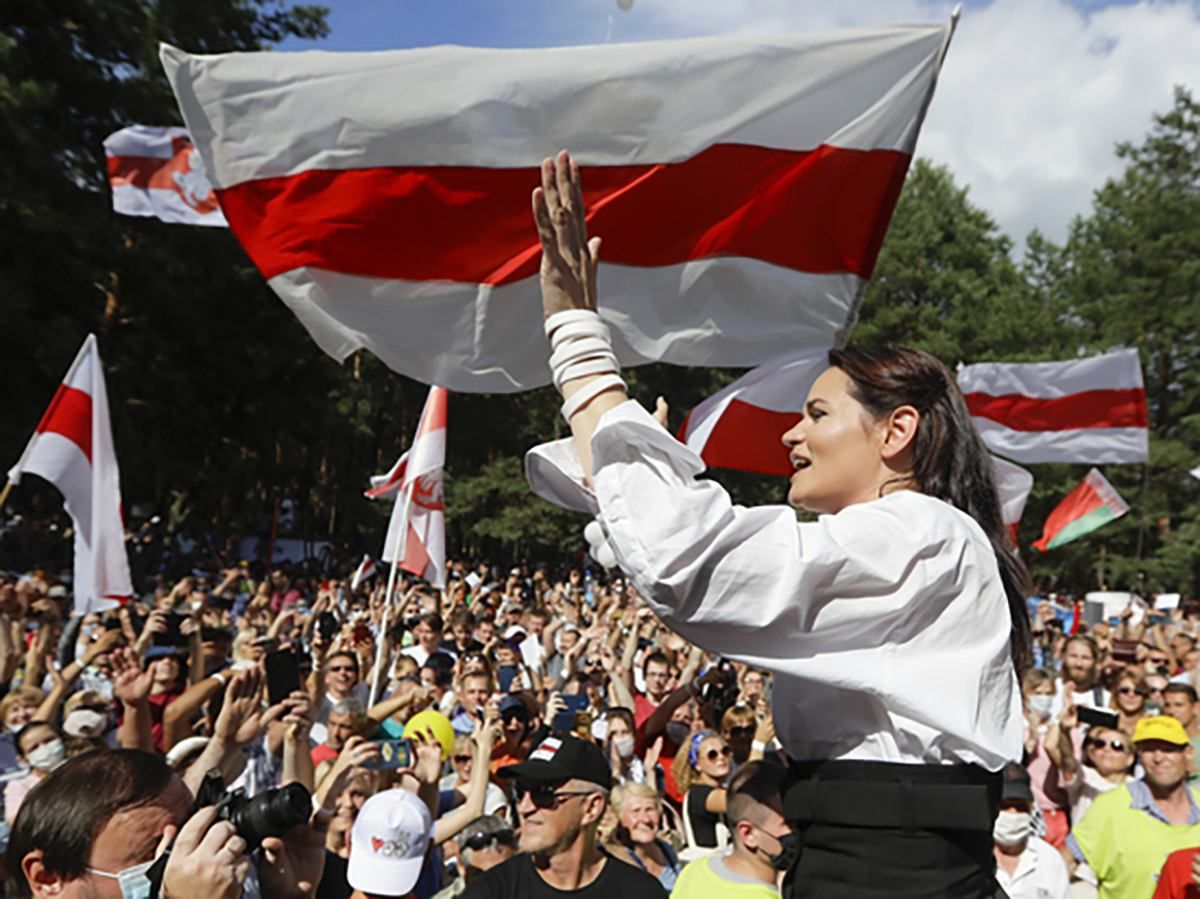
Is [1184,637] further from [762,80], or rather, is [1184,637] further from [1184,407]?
[1184,407]

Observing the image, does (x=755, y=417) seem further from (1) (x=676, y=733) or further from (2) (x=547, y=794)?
(1) (x=676, y=733)

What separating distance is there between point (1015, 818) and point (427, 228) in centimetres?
366

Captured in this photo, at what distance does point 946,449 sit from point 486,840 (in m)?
3.65

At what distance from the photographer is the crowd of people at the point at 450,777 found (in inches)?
93.3

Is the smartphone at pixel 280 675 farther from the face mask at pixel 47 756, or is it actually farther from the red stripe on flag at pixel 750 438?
the red stripe on flag at pixel 750 438

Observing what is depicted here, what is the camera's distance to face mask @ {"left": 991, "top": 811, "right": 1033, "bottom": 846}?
527 centimetres

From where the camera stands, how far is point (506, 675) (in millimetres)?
10836

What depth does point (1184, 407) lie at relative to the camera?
41.3 meters

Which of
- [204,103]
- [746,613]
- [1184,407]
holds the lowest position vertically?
[746,613]

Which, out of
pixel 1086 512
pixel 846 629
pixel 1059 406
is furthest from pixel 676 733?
pixel 1086 512

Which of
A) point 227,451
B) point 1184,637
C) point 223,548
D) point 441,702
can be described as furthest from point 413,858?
point 223,548

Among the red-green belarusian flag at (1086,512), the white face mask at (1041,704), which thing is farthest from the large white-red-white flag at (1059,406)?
the white face mask at (1041,704)

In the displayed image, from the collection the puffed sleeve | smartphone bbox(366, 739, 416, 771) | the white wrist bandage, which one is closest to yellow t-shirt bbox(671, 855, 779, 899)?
smartphone bbox(366, 739, 416, 771)

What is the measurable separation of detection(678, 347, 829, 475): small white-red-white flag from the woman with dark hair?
13.3 ft
